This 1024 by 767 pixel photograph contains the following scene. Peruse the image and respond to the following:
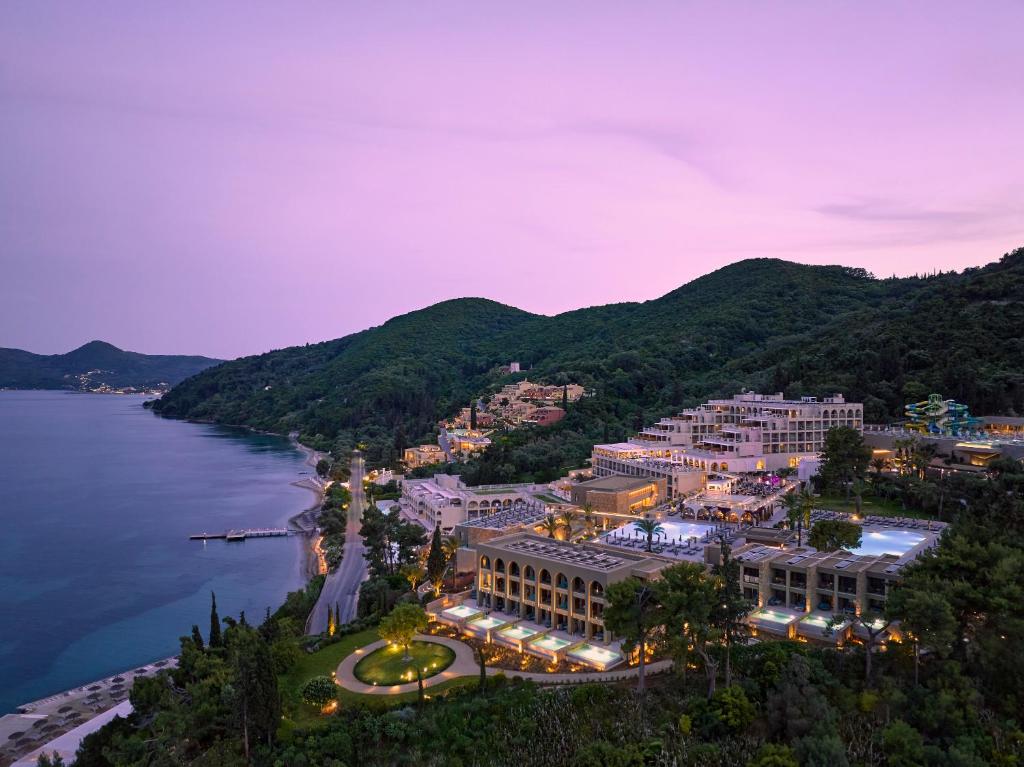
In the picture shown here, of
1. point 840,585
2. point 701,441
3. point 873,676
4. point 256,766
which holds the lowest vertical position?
point 256,766

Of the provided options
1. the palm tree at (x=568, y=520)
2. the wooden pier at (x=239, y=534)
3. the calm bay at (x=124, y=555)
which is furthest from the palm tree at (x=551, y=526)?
the wooden pier at (x=239, y=534)

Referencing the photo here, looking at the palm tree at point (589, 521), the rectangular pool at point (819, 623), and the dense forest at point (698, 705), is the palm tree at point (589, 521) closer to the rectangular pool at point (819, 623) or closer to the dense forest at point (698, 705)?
the dense forest at point (698, 705)

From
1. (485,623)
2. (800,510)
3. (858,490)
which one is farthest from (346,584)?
(858,490)

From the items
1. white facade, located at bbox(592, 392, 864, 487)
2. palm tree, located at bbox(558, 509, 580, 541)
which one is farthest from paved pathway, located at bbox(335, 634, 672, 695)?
white facade, located at bbox(592, 392, 864, 487)

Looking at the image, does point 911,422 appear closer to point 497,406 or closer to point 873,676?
point 873,676

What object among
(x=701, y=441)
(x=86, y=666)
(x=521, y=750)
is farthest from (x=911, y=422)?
(x=86, y=666)

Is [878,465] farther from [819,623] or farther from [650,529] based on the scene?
[819,623]
